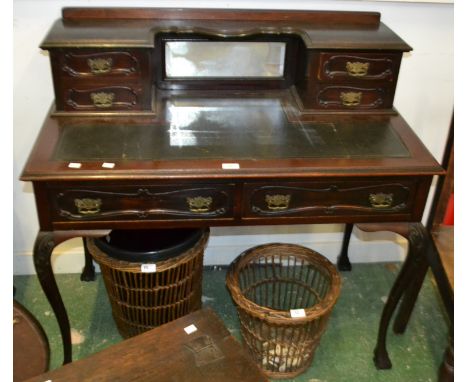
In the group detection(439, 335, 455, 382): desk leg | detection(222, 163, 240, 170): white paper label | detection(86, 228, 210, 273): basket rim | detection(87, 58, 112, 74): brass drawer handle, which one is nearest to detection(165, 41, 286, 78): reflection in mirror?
detection(87, 58, 112, 74): brass drawer handle

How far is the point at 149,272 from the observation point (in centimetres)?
183

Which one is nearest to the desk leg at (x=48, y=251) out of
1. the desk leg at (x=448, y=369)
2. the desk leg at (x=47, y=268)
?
the desk leg at (x=47, y=268)

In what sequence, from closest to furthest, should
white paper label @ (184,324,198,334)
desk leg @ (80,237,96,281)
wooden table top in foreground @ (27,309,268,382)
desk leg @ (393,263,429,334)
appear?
wooden table top in foreground @ (27,309,268,382) < white paper label @ (184,324,198,334) < desk leg @ (393,263,429,334) < desk leg @ (80,237,96,281)

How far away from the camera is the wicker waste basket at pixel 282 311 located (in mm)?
1844

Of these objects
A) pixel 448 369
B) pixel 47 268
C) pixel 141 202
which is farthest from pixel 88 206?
pixel 448 369

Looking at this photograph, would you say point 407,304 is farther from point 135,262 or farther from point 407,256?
point 135,262

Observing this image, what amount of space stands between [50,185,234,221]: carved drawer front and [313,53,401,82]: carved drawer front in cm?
56

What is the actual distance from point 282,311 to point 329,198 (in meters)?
0.46

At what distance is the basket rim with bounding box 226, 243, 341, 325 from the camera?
5.97 feet

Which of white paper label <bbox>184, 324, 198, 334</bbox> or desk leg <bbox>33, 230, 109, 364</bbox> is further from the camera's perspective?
desk leg <bbox>33, 230, 109, 364</bbox>

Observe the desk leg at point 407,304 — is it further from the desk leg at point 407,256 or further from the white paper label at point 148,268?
the white paper label at point 148,268

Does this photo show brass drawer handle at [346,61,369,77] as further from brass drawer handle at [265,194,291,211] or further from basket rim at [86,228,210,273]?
basket rim at [86,228,210,273]

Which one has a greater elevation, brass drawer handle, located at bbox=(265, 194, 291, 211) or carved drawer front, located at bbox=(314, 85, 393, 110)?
carved drawer front, located at bbox=(314, 85, 393, 110)

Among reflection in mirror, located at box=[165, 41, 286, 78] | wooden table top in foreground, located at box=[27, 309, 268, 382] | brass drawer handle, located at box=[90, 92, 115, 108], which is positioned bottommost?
wooden table top in foreground, located at box=[27, 309, 268, 382]
